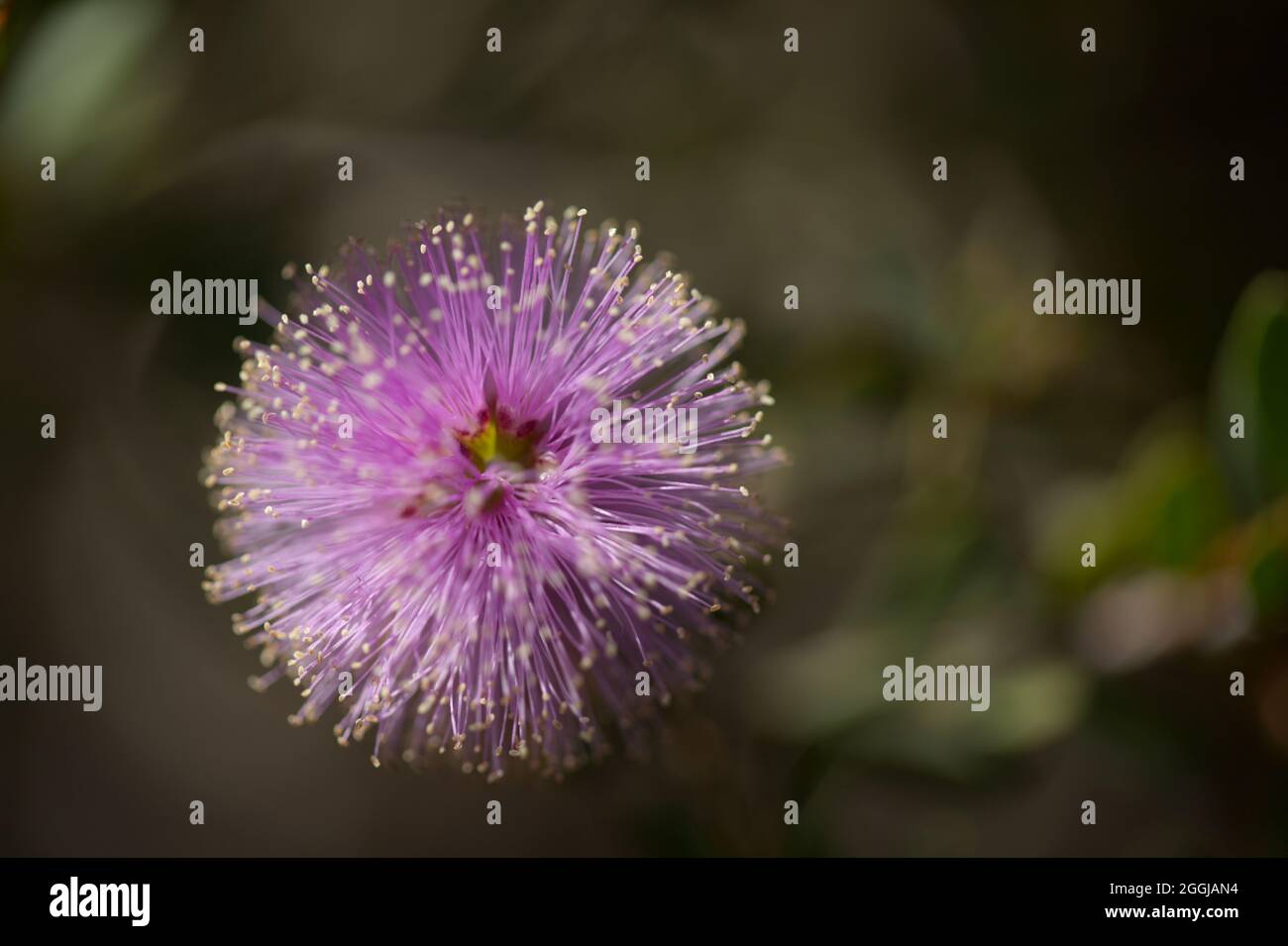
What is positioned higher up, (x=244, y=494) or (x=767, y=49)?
(x=767, y=49)

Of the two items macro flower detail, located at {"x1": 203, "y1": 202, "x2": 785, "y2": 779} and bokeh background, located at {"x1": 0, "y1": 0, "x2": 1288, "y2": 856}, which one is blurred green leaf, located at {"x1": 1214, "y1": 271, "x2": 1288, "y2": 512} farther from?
macro flower detail, located at {"x1": 203, "y1": 202, "x2": 785, "y2": 779}

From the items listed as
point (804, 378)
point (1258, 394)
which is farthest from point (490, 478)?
point (1258, 394)

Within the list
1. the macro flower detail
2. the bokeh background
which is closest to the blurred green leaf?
the bokeh background

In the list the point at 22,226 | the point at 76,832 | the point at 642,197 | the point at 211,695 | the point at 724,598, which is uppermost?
the point at 642,197

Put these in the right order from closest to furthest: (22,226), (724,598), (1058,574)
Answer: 1. (724,598)
2. (1058,574)
3. (22,226)

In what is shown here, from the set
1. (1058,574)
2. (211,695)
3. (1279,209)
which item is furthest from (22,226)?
(1279,209)
